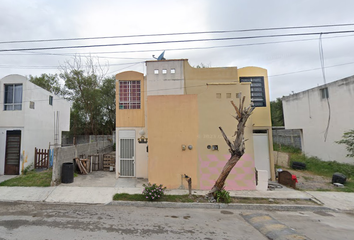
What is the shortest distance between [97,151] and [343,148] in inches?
755

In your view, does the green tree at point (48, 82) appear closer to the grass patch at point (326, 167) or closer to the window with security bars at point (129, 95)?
the window with security bars at point (129, 95)

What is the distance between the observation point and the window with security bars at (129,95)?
10.7 metres

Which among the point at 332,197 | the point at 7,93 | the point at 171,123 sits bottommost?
the point at 332,197

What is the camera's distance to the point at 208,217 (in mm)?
5906

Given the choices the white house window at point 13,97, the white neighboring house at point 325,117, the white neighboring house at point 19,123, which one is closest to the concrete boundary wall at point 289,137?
the white neighboring house at point 325,117

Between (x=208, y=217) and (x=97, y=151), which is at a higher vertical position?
(x=97, y=151)

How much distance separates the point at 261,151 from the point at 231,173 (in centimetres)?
337

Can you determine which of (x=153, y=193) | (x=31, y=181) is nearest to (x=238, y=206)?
(x=153, y=193)

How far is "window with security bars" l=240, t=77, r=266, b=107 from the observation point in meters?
11.0

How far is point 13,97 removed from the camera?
36.9ft

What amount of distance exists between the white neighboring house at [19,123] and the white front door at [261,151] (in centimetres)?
1390

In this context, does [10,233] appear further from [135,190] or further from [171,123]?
[171,123]

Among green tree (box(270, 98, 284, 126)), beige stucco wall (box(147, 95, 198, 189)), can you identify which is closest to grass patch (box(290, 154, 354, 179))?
beige stucco wall (box(147, 95, 198, 189))

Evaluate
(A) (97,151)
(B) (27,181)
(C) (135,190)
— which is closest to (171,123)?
(C) (135,190)
